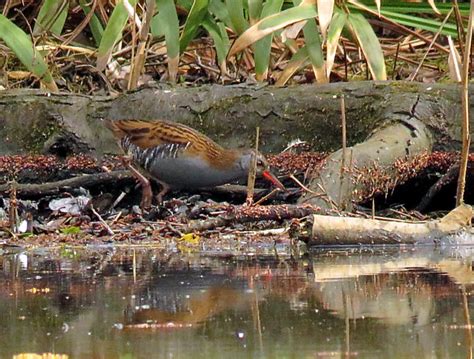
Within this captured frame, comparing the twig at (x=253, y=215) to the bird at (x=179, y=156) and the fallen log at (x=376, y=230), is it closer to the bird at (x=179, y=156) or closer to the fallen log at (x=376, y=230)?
the fallen log at (x=376, y=230)

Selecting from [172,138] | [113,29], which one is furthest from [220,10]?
[172,138]

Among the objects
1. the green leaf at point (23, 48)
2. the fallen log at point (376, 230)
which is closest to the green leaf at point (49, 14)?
the green leaf at point (23, 48)

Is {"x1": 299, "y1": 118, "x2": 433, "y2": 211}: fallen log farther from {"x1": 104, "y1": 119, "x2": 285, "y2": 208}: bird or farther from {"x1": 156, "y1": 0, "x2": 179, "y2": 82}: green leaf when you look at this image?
{"x1": 156, "y1": 0, "x2": 179, "y2": 82}: green leaf

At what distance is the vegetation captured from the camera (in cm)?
888

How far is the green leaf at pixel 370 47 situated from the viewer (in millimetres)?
8875

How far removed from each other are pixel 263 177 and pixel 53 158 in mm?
1543

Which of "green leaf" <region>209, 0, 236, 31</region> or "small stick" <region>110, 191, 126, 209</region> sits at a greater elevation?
"green leaf" <region>209, 0, 236, 31</region>

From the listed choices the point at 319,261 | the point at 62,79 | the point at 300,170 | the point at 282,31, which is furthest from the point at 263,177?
the point at 62,79

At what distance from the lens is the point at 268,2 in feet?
30.1

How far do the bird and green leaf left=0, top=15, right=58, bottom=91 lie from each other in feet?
3.15

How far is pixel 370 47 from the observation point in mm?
8891

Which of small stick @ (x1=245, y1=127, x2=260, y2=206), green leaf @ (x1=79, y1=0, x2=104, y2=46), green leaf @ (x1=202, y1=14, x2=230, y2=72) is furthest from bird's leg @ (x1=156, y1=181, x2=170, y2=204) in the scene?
green leaf @ (x1=79, y1=0, x2=104, y2=46)

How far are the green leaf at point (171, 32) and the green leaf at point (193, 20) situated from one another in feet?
0.20

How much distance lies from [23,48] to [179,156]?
5.18 feet
